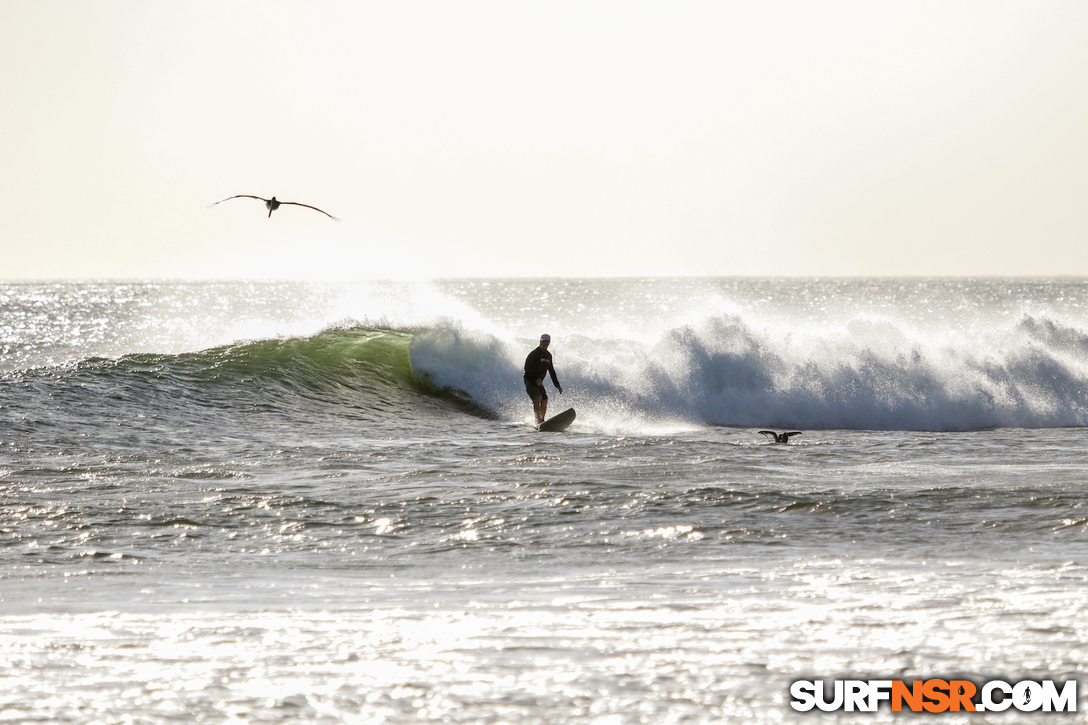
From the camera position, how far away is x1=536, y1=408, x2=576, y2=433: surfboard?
16.0 metres

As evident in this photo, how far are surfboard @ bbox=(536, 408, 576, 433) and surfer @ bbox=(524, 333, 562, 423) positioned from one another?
83 cm

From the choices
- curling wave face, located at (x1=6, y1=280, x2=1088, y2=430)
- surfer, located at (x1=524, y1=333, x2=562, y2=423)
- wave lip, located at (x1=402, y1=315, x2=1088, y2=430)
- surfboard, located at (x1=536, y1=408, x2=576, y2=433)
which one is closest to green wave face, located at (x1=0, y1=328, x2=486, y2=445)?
curling wave face, located at (x1=6, y1=280, x2=1088, y2=430)

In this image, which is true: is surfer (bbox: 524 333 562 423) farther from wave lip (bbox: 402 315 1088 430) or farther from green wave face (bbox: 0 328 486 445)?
green wave face (bbox: 0 328 486 445)

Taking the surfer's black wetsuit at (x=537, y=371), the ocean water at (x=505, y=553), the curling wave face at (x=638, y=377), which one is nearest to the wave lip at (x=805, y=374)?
the curling wave face at (x=638, y=377)

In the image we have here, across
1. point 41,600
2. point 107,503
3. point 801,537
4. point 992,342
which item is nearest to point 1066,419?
point 992,342

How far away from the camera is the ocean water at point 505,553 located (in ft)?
15.8

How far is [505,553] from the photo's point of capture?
7656 mm

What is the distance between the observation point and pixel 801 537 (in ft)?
26.3

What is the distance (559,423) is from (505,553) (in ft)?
27.6

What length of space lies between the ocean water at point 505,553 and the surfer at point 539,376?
606 mm

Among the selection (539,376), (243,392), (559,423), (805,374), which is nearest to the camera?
(559,423)

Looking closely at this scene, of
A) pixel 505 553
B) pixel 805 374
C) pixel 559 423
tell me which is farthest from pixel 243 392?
pixel 505 553

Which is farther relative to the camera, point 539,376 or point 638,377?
point 638,377

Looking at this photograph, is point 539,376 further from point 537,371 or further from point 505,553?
point 505,553
